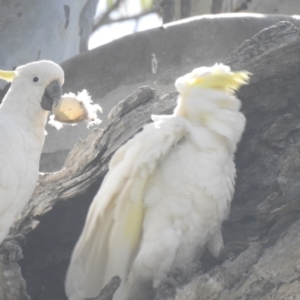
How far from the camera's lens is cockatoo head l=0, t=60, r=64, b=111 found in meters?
2.71

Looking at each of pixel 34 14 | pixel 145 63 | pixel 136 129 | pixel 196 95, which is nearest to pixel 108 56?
pixel 145 63

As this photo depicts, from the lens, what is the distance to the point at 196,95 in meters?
2.52

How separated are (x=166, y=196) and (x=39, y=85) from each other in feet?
2.36

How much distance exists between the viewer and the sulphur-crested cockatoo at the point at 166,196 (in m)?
2.40

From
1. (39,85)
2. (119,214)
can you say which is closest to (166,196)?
(119,214)

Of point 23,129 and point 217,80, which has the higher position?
point 217,80

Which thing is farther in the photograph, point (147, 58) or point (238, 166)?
point (147, 58)

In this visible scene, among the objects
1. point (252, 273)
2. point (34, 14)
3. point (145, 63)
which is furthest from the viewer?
point (34, 14)

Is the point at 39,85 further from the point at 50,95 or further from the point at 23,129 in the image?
the point at 23,129

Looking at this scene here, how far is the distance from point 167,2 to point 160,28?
170cm

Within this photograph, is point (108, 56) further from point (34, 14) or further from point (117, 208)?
point (117, 208)

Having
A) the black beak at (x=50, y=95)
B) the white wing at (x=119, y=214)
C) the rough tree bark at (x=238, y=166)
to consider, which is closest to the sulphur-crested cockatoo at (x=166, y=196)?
the white wing at (x=119, y=214)

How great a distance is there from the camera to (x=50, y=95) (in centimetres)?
271

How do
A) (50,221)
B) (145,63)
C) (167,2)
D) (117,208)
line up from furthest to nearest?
(167,2) < (145,63) < (50,221) < (117,208)
